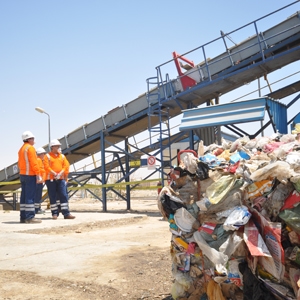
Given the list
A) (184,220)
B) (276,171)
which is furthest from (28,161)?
(276,171)

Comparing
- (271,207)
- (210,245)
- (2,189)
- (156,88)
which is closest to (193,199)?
(210,245)

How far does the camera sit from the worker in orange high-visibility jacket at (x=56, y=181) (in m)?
9.41

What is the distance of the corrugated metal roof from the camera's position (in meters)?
8.81

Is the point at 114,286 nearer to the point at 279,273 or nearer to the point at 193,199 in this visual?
the point at 193,199

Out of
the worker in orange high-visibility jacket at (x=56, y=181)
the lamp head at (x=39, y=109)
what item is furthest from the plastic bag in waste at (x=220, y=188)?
the lamp head at (x=39, y=109)

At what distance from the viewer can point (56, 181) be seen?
9492mm

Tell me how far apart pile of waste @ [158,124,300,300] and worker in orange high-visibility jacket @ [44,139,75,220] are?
6734 millimetres

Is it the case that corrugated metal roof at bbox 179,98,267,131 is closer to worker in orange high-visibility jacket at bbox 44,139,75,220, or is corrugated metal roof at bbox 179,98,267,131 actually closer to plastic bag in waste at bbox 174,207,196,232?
worker in orange high-visibility jacket at bbox 44,139,75,220

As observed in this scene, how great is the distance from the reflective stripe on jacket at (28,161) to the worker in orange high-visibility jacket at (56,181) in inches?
41.6

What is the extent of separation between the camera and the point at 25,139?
8.42 metres

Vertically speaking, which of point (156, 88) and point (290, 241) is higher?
point (156, 88)

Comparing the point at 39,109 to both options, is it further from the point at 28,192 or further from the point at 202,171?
the point at 202,171

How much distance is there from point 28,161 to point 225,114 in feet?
15.3

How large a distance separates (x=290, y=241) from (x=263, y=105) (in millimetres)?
6814
